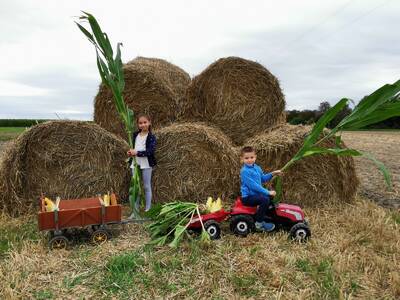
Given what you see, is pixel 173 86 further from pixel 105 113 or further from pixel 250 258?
pixel 250 258

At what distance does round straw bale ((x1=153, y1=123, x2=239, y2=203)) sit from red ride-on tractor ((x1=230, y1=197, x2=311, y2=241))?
114cm

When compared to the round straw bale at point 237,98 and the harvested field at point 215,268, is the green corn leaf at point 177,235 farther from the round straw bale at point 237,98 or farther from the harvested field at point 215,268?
the round straw bale at point 237,98

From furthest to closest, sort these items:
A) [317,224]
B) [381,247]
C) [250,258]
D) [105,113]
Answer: [105,113]
[317,224]
[381,247]
[250,258]

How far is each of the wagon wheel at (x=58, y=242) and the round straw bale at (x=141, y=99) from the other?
2.85 metres

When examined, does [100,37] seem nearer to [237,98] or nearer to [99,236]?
Result: [99,236]

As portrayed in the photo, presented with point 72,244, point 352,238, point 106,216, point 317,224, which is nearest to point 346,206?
point 317,224

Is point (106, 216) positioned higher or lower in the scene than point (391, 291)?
higher

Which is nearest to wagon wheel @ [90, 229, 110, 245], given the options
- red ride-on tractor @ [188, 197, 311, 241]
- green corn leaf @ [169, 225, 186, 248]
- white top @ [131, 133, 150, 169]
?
green corn leaf @ [169, 225, 186, 248]

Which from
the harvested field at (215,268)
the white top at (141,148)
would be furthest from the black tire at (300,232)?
the white top at (141,148)

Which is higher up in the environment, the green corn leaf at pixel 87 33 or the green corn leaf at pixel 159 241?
the green corn leaf at pixel 87 33

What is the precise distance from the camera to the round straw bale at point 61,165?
5234 millimetres

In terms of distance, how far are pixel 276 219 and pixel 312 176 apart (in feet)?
4.73

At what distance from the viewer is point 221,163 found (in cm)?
566

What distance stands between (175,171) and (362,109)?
2.71 meters
